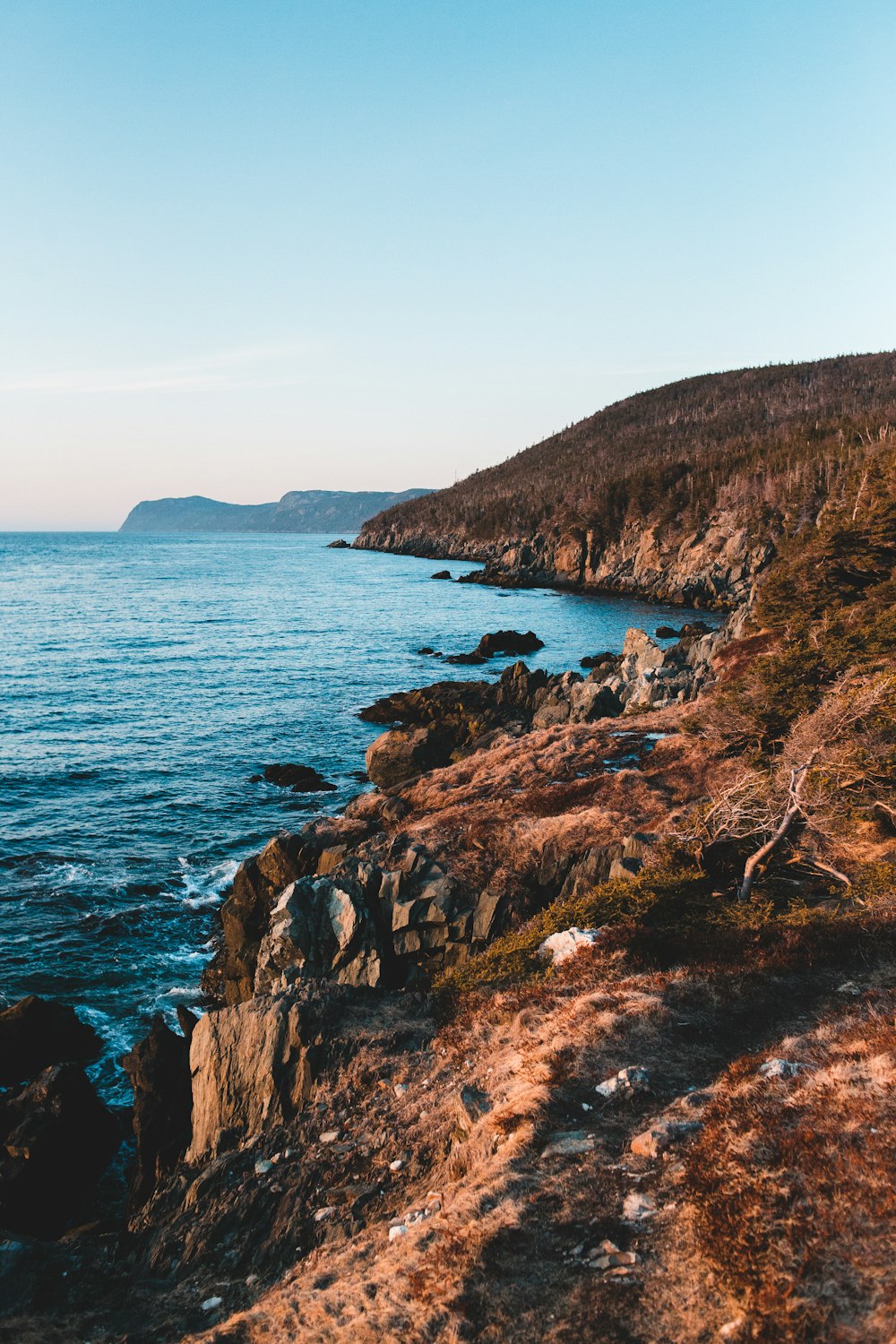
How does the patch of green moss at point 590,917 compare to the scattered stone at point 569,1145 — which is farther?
the patch of green moss at point 590,917

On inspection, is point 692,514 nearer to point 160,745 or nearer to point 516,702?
point 516,702

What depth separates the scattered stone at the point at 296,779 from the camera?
3578cm

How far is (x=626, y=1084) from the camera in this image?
9883 mm

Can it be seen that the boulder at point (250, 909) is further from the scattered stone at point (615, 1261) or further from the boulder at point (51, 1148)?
the scattered stone at point (615, 1261)

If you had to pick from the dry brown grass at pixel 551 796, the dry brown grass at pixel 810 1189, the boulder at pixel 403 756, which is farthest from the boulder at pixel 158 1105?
the boulder at pixel 403 756

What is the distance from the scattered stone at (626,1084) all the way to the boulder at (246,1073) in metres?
5.12

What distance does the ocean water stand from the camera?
75.5 ft

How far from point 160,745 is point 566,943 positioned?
33.0 metres

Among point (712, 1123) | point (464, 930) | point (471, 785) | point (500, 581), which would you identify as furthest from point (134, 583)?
point (712, 1123)

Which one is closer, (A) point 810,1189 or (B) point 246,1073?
(A) point 810,1189

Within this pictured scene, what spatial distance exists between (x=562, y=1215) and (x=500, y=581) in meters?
133

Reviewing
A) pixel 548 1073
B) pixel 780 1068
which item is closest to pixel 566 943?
pixel 548 1073

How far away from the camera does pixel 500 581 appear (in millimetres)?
138750

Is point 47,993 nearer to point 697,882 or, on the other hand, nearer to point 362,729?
point 697,882
